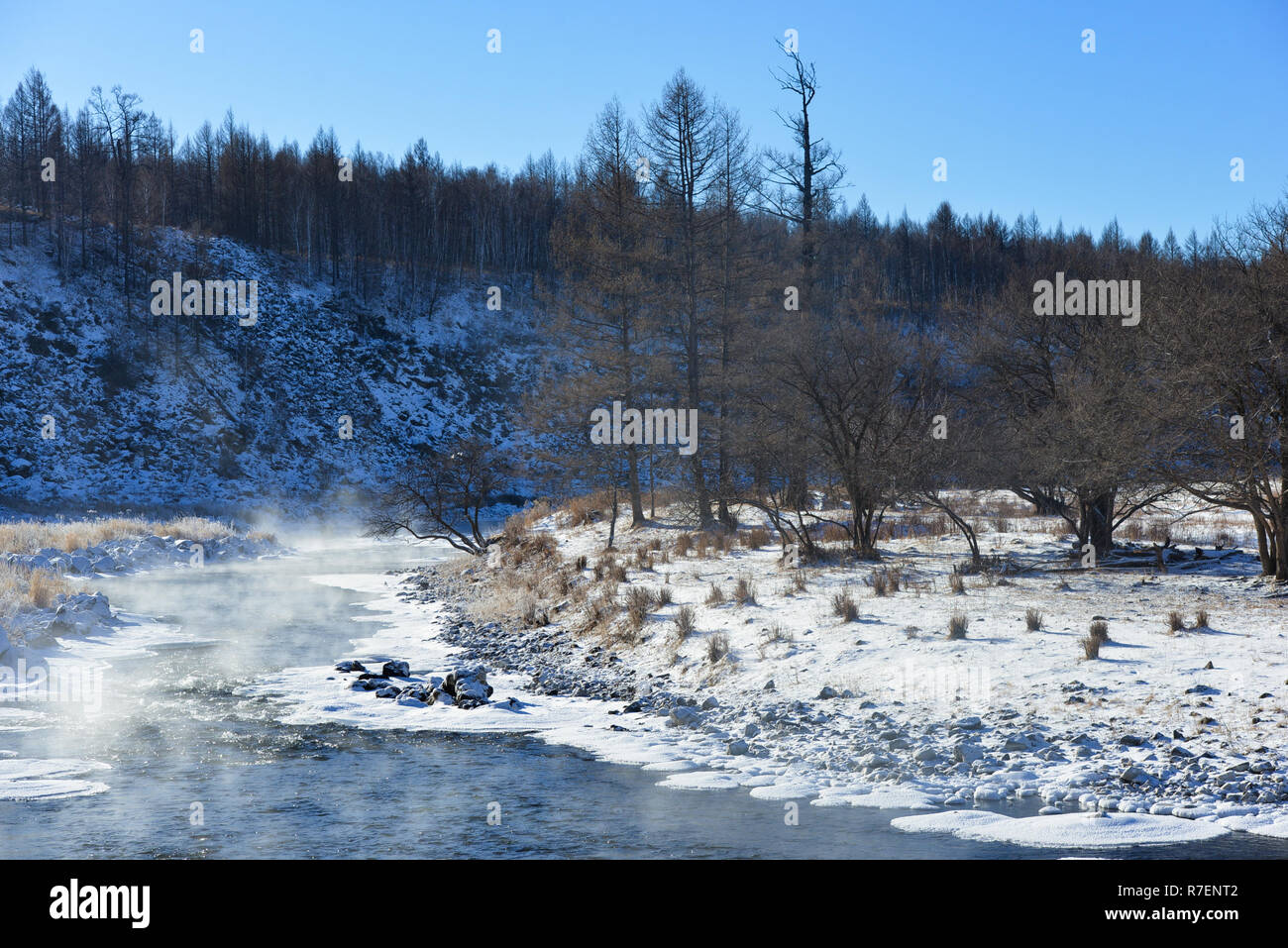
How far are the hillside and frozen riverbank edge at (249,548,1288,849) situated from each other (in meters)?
37.4

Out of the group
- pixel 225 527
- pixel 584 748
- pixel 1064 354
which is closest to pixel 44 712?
pixel 584 748

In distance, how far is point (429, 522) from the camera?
44938 mm

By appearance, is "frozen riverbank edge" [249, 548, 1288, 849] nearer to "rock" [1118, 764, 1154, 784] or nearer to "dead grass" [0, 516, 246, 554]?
"rock" [1118, 764, 1154, 784]

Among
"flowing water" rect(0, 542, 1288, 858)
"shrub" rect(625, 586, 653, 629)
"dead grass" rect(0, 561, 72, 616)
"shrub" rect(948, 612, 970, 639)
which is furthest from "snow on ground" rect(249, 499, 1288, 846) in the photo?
"dead grass" rect(0, 561, 72, 616)

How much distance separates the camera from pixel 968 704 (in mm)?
10258

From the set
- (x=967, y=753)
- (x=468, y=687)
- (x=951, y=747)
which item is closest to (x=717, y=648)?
(x=468, y=687)

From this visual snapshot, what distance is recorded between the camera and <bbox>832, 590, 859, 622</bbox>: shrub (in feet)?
44.5

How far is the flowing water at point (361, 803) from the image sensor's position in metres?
7.15

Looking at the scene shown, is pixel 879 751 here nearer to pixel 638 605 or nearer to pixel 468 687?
pixel 468 687

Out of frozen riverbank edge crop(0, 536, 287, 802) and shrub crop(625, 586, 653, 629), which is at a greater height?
shrub crop(625, 586, 653, 629)

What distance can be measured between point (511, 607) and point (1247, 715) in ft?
45.3

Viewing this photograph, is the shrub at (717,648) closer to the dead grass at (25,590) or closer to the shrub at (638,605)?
the shrub at (638,605)
